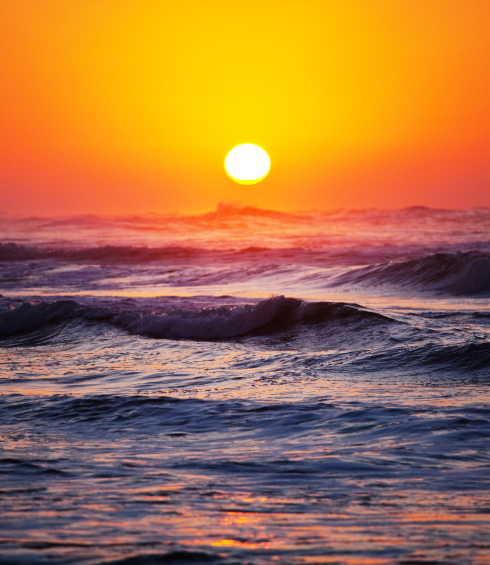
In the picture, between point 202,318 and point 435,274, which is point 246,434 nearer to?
point 202,318

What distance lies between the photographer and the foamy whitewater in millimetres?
3223

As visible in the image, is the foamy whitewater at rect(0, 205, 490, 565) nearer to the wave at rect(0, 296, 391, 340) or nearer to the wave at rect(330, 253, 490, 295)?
the wave at rect(0, 296, 391, 340)

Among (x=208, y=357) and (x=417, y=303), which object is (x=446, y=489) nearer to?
(x=208, y=357)

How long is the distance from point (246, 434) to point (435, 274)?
1455 cm

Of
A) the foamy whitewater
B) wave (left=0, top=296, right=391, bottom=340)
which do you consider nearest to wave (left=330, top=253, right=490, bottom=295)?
the foamy whitewater

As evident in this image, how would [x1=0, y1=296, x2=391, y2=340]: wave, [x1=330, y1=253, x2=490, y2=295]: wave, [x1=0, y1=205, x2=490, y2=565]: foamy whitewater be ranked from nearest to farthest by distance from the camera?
[x1=0, y1=205, x2=490, y2=565]: foamy whitewater < [x1=0, y1=296, x2=391, y2=340]: wave < [x1=330, y1=253, x2=490, y2=295]: wave

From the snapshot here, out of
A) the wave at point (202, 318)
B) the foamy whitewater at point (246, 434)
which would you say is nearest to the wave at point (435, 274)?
the foamy whitewater at point (246, 434)

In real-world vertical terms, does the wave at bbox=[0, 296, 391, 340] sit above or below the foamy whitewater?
above

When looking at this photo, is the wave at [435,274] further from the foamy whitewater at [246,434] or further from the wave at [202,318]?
the wave at [202,318]

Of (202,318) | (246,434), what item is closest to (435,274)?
(202,318)

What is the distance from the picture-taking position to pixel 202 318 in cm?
1146

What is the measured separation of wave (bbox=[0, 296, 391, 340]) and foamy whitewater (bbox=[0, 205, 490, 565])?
44 mm

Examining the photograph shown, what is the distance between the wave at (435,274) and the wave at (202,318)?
20.0 ft

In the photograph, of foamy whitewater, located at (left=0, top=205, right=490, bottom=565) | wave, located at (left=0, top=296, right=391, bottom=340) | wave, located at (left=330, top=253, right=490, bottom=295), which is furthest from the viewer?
wave, located at (left=330, top=253, right=490, bottom=295)
